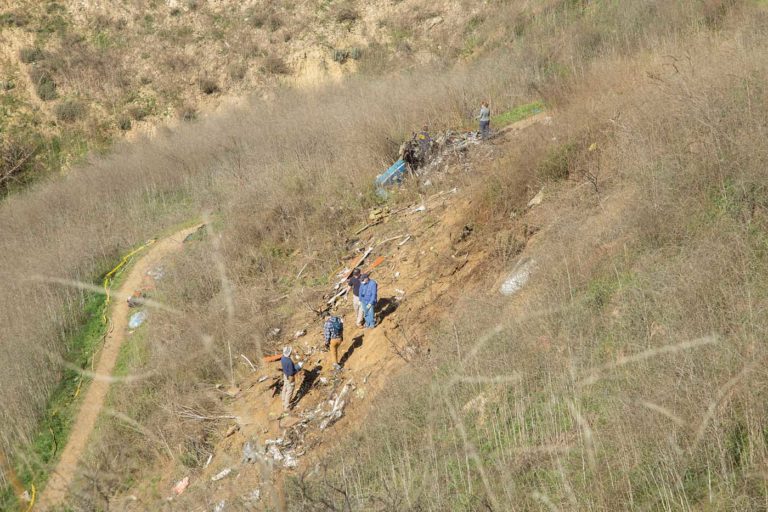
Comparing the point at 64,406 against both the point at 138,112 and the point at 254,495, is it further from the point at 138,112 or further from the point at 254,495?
the point at 138,112

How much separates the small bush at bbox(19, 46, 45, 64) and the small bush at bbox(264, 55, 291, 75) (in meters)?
9.14

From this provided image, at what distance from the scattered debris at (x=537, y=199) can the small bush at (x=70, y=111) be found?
71.7 ft

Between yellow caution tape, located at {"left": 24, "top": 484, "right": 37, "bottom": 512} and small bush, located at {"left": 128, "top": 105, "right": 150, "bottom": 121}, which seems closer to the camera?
yellow caution tape, located at {"left": 24, "top": 484, "right": 37, "bottom": 512}

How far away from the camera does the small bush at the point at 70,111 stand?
2606 centimetres

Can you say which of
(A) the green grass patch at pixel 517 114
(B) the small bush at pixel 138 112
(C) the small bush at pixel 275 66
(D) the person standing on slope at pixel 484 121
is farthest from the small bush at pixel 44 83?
(D) the person standing on slope at pixel 484 121

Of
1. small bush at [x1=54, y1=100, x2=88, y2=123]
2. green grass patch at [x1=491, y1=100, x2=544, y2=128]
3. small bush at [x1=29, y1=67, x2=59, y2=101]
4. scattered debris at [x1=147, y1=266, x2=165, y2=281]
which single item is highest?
small bush at [x1=29, y1=67, x2=59, y2=101]

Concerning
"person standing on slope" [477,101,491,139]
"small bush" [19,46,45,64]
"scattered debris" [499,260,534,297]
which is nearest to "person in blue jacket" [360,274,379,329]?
"scattered debris" [499,260,534,297]

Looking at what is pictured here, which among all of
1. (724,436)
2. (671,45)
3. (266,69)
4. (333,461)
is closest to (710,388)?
(724,436)

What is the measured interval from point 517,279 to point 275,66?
2161 centimetres

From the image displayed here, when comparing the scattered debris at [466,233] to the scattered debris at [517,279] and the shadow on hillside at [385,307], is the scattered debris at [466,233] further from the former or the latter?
the scattered debris at [517,279]

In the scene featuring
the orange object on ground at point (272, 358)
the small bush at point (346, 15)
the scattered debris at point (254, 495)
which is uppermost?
the small bush at point (346, 15)

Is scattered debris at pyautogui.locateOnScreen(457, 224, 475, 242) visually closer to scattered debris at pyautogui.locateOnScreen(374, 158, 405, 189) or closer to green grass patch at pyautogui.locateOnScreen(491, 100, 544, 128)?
scattered debris at pyautogui.locateOnScreen(374, 158, 405, 189)

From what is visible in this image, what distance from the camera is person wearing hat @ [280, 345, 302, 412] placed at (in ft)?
29.4

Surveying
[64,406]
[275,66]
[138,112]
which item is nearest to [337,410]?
[64,406]
